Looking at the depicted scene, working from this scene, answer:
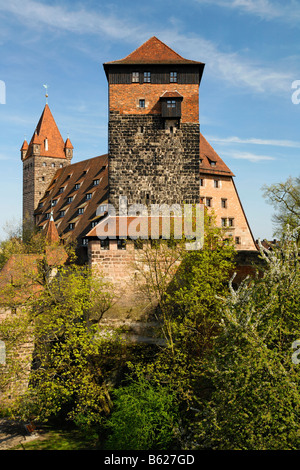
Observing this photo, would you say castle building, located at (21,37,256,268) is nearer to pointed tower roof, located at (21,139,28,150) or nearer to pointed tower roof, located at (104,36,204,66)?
pointed tower roof, located at (104,36,204,66)

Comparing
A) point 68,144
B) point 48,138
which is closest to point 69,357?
point 68,144

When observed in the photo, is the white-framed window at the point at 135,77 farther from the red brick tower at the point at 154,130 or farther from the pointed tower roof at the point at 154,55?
the pointed tower roof at the point at 154,55

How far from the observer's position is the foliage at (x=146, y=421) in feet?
50.4

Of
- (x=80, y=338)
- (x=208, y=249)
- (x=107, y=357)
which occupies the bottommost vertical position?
(x=107, y=357)

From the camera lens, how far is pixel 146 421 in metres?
15.6

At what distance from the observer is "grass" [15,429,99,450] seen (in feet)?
57.9

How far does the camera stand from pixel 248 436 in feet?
33.7

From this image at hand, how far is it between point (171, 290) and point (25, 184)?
4050 cm

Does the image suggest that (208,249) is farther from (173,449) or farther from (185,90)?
(185,90)

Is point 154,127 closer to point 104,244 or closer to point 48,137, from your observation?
point 104,244

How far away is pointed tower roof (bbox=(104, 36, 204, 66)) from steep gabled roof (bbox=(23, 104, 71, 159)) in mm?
32553

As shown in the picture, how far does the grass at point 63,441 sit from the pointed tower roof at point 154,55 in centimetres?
1791

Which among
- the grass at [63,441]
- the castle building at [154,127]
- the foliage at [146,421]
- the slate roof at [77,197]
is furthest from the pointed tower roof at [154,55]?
the grass at [63,441]
